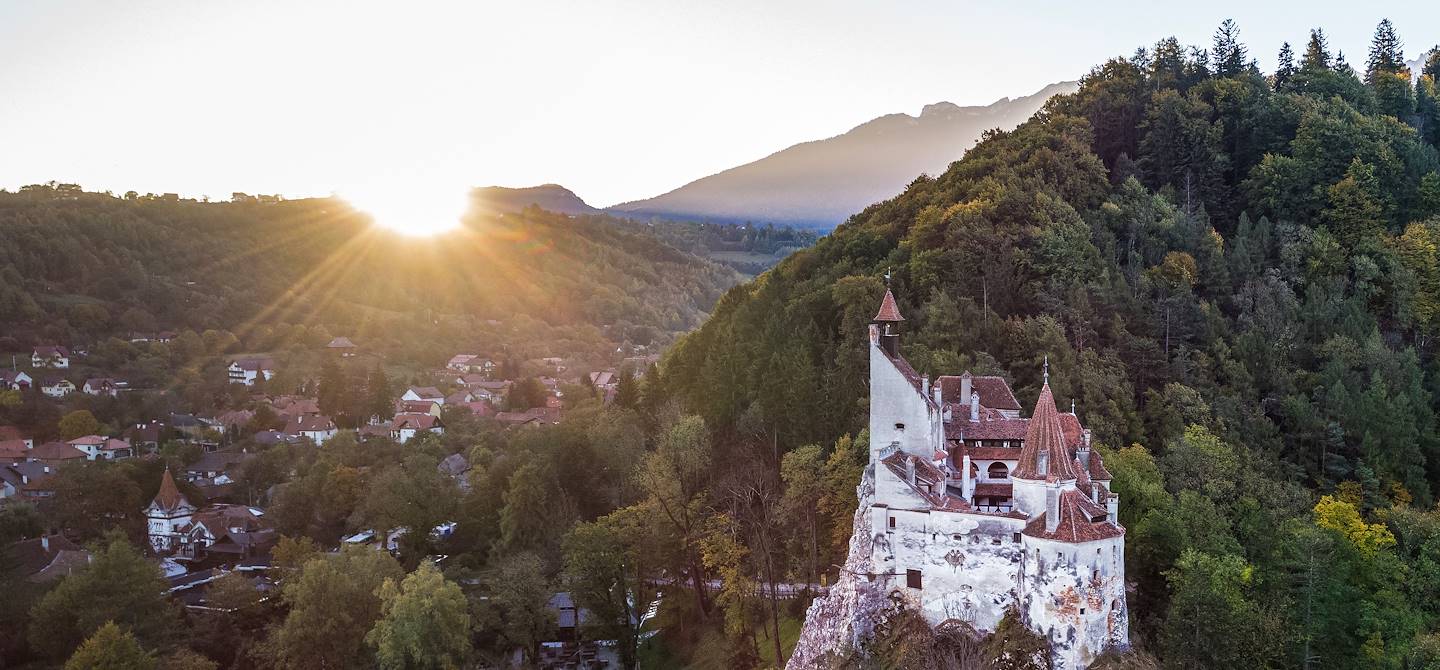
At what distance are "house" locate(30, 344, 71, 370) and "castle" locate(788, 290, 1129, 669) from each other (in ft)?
265

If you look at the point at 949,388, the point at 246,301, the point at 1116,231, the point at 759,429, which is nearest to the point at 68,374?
the point at 246,301

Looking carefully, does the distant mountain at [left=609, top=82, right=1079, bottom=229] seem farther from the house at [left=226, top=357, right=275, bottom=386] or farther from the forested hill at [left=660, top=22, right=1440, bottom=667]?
the house at [left=226, top=357, right=275, bottom=386]

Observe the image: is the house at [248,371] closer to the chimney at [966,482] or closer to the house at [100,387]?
Result: the house at [100,387]

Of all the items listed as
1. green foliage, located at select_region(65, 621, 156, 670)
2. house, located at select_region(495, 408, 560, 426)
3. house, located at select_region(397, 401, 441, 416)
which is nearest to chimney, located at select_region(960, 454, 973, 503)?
green foliage, located at select_region(65, 621, 156, 670)

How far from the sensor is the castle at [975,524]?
30359 mm

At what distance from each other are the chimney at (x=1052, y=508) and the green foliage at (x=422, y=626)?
25.8 m

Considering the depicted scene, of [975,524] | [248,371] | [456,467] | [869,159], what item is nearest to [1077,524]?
[975,524]

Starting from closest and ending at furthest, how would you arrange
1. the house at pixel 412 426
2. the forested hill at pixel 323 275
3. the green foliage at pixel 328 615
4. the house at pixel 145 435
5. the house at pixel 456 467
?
the green foliage at pixel 328 615 < the house at pixel 456 467 < the house at pixel 145 435 < the house at pixel 412 426 < the forested hill at pixel 323 275

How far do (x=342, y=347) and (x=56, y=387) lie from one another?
31.4 meters

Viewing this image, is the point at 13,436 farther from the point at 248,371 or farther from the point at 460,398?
the point at 460,398

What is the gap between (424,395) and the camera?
3767 inches

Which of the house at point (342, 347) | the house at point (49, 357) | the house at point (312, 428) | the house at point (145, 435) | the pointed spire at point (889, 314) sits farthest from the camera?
the house at point (342, 347)

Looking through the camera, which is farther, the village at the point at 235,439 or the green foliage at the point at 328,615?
the village at the point at 235,439

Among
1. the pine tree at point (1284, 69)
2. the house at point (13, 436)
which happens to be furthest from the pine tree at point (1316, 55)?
the house at point (13, 436)
